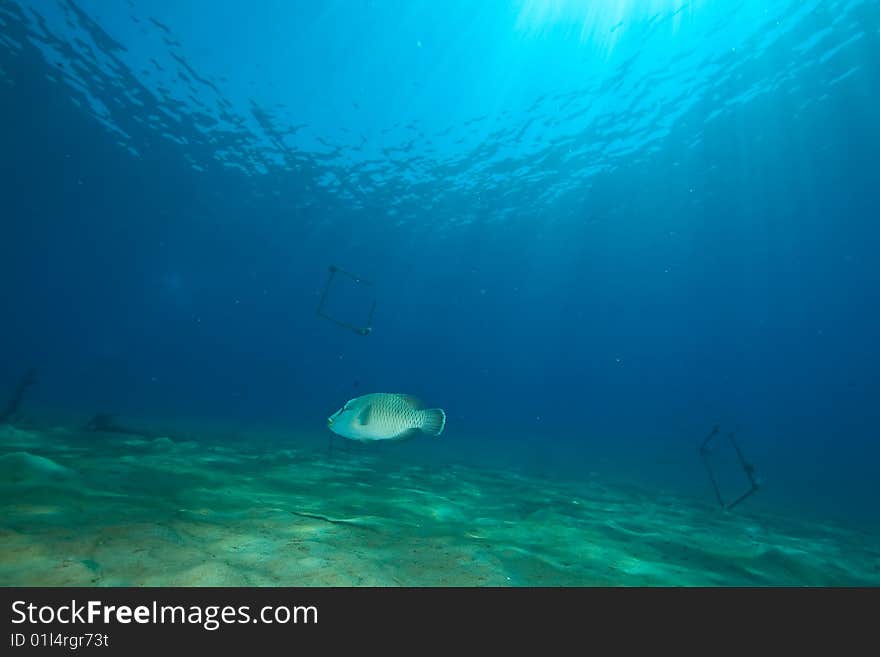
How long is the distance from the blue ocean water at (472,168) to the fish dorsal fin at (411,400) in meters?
3.96

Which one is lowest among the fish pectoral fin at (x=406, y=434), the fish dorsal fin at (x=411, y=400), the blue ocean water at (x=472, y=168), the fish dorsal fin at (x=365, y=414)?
the fish pectoral fin at (x=406, y=434)

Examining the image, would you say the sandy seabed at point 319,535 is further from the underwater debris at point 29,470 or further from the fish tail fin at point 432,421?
the fish tail fin at point 432,421

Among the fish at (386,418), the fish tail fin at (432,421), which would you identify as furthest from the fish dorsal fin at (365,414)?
the fish tail fin at (432,421)

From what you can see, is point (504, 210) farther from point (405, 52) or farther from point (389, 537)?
point (389, 537)

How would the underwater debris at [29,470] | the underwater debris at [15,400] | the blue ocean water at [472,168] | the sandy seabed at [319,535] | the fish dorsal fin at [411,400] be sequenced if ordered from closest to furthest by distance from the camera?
the sandy seabed at [319,535] < the fish dorsal fin at [411,400] < the underwater debris at [29,470] < the underwater debris at [15,400] < the blue ocean water at [472,168]

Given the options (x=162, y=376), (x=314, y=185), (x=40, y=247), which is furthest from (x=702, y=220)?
(x=162, y=376)

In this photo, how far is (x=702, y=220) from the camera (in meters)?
37.3

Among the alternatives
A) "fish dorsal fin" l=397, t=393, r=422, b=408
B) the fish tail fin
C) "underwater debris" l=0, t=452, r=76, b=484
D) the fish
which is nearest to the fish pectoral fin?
the fish

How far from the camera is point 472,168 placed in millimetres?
31266

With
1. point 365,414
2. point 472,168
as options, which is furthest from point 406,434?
point 472,168

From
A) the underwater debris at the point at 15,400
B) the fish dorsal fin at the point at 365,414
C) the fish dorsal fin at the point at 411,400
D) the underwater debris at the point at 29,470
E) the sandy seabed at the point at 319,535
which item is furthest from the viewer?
the underwater debris at the point at 15,400

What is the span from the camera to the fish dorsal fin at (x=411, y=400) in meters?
3.57

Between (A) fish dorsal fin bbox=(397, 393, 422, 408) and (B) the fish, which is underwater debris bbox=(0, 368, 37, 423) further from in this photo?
(A) fish dorsal fin bbox=(397, 393, 422, 408)

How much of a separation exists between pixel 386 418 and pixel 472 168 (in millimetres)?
30798
